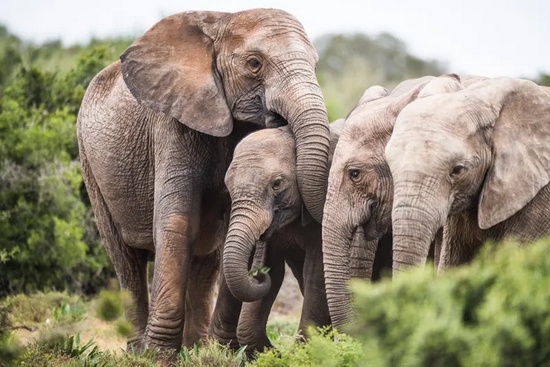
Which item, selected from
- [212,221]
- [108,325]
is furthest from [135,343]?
[108,325]

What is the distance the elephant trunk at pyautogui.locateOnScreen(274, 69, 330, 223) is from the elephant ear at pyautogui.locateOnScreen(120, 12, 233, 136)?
2.21 ft

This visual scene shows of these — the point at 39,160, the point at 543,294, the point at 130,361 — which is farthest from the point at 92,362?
the point at 39,160

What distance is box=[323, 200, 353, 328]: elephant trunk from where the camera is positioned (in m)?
7.50

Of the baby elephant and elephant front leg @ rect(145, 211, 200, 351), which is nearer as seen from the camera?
the baby elephant

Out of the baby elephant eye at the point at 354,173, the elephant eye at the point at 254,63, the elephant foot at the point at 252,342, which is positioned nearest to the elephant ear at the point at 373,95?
the elephant eye at the point at 254,63

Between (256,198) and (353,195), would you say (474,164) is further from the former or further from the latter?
(256,198)

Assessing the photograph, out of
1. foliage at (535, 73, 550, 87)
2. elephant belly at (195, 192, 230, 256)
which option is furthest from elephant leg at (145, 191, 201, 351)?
foliage at (535, 73, 550, 87)

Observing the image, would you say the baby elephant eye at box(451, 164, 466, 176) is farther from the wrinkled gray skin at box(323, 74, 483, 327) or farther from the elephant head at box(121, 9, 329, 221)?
the elephant head at box(121, 9, 329, 221)

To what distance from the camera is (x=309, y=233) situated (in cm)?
846

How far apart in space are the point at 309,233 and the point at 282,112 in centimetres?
85

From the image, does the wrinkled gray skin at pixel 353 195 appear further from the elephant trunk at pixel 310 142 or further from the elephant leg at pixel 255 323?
the elephant leg at pixel 255 323

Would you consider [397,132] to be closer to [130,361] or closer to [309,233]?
[309,233]

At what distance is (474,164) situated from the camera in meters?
6.72

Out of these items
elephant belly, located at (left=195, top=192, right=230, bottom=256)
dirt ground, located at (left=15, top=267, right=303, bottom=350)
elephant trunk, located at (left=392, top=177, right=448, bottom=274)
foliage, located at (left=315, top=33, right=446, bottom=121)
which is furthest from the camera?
foliage, located at (left=315, top=33, right=446, bottom=121)
